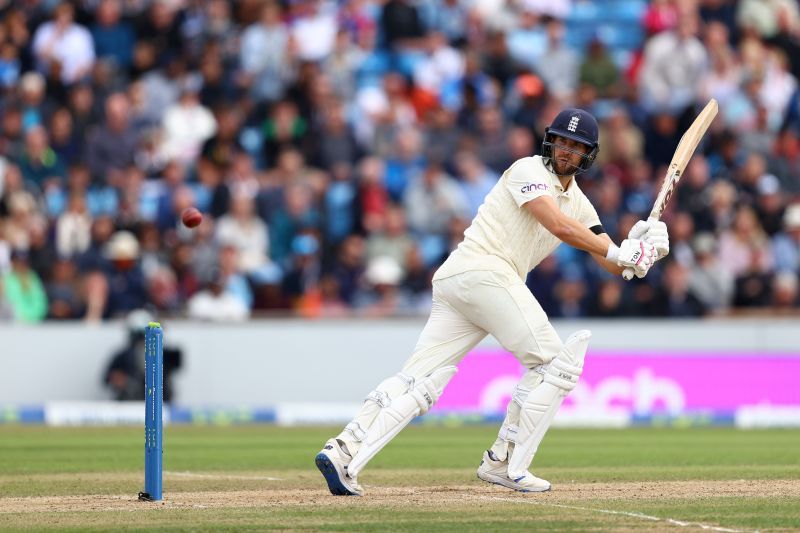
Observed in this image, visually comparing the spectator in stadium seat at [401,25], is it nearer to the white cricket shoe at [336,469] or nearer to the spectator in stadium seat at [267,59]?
the spectator in stadium seat at [267,59]

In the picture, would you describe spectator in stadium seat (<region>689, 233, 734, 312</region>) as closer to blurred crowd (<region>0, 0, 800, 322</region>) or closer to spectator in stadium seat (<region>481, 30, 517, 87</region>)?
blurred crowd (<region>0, 0, 800, 322</region>)

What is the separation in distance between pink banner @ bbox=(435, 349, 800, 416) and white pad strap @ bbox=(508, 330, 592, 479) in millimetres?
8219

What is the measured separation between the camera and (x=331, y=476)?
8.00 meters

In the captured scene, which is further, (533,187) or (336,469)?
(533,187)

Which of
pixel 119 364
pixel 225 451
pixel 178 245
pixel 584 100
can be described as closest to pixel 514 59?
pixel 584 100

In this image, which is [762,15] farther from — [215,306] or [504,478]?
[504,478]

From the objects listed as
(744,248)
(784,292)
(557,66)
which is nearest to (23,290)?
(557,66)

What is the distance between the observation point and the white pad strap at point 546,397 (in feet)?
26.9

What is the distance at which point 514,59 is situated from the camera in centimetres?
1970

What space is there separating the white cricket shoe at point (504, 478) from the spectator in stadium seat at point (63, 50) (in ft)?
39.4

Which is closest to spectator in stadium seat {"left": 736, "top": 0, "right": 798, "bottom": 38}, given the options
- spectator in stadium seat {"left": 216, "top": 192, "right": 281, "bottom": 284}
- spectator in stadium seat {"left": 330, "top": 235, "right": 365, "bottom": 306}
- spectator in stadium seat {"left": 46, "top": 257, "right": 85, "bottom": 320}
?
spectator in stadium seat {"left": 330, "top": 235, "right": 365, "bottom": 306}

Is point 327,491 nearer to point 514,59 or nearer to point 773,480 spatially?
point 773,480

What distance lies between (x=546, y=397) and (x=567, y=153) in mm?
1324

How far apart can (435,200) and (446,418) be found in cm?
260
